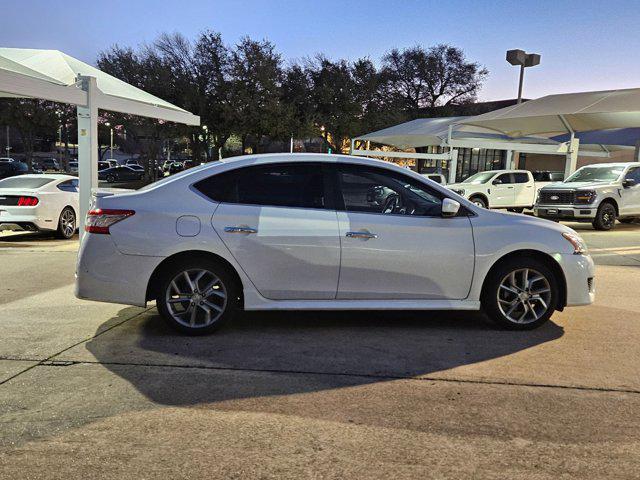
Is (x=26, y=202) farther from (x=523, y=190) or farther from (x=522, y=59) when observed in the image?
(x=522, y=59)

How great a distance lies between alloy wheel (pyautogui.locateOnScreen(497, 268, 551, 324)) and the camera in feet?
17.7

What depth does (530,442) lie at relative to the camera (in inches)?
128

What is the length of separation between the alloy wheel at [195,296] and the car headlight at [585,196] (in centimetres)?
Result: 1297

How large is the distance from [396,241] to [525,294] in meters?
1.41

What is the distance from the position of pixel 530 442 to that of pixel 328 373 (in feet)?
5.13

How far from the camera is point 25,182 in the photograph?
471 inches

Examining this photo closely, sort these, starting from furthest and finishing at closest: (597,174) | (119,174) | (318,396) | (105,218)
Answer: (119,174) < (597,174) < (105,218) < (318,396)

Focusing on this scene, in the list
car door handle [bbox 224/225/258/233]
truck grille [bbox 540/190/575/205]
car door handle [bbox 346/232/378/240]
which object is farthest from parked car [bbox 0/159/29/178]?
car door handle [bbox 346/232/378/240]

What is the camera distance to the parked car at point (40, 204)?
11.3 meters

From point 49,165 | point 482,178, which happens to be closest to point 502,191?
point 482,178

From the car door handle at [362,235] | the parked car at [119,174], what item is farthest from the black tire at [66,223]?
the parked car at [119,174]

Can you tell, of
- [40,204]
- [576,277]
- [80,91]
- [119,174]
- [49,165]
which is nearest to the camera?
[576,277]

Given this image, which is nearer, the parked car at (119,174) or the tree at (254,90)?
the tree at (254,90)

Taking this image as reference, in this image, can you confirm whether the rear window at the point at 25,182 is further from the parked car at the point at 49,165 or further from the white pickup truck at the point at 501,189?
the parked car at the point at 49,165
